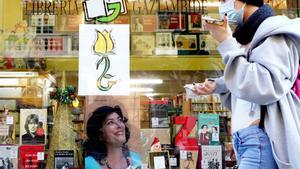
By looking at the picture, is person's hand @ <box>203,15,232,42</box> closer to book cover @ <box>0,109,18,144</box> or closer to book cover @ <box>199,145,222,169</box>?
book cover @ <box>199,145,222,169</box>

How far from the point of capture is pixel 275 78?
171 cm

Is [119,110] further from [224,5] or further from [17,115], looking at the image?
[224,5]

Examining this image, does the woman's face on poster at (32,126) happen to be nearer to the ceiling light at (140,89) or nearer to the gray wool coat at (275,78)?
the ceiling light at (140,89)

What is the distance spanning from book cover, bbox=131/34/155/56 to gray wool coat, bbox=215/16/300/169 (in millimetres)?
2214

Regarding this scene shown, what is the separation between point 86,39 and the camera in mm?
3908

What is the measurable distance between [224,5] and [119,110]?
1.91m

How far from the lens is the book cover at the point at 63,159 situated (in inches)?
151

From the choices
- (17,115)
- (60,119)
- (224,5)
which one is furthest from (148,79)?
(224,5)

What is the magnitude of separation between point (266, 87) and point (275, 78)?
0.05 metres

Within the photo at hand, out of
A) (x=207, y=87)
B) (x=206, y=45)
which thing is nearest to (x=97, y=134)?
(x=206, y=45)

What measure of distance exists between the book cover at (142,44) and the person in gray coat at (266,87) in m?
2.14

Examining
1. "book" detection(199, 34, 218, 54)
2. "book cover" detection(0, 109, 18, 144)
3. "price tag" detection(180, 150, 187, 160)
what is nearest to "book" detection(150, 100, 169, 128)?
"price tag" detection(180, 150, 187, 160)

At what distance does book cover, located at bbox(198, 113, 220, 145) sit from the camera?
3.90 meters

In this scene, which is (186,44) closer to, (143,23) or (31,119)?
(143,23)
